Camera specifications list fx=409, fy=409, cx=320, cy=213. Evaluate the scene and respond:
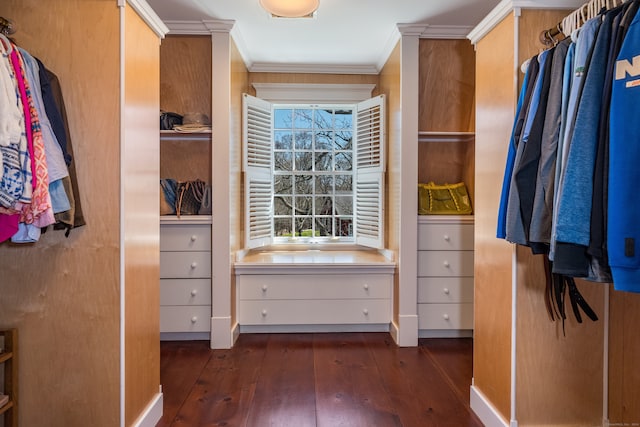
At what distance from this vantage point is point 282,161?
4.16m

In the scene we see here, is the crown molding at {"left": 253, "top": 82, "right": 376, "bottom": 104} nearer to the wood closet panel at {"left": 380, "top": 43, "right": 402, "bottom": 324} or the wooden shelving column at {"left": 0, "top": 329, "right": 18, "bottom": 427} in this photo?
the wood closet panel at {"left": 380, "top": 43, "right": 402, "bottom": 324}

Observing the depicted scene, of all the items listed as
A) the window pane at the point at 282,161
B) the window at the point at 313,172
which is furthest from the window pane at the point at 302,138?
the window pane at the point at 282,161

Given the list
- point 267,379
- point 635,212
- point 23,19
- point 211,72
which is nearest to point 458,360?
point 267,379

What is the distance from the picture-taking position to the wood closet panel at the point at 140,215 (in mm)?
1754

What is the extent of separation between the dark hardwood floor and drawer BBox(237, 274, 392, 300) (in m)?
0.34

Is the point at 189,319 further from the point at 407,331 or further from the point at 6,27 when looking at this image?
the point at 6,27

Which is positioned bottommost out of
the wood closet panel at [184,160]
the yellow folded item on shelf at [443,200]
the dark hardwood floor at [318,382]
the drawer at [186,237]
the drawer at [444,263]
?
the dark hardwood floor at [318,382]

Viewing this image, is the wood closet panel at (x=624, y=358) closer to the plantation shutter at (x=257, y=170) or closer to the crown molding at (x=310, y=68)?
the plantation shutter at (x=257, y=170)

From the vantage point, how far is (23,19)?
1651 millimetres

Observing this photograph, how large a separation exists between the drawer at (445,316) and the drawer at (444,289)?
6 centimetres

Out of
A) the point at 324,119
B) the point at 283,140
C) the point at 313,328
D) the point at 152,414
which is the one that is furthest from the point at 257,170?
the point at 152,414

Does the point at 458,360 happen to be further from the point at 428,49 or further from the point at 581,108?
the point at 428,49

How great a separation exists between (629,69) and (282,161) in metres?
3.28

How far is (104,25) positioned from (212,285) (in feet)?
6.48
